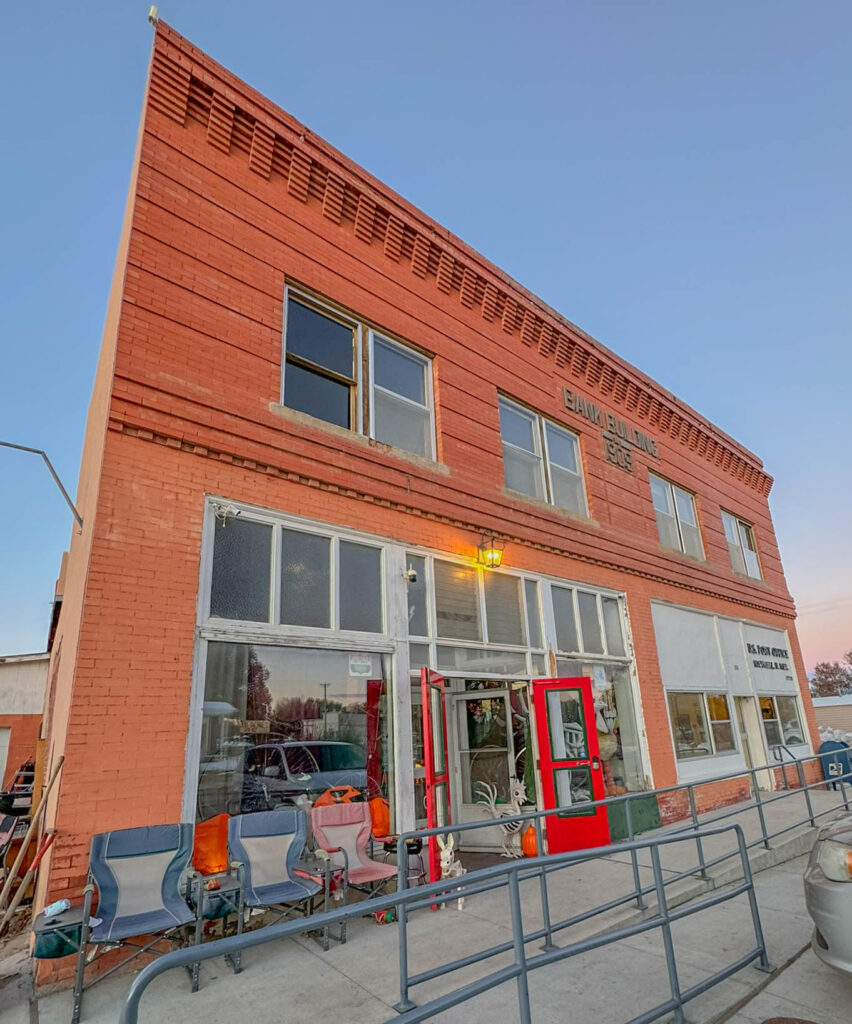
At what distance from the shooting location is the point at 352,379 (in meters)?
8.25

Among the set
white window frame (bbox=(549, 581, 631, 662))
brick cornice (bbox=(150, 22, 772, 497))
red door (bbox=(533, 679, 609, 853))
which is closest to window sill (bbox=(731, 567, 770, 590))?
brick cornice (bbox=(150, 22, 772, 497))

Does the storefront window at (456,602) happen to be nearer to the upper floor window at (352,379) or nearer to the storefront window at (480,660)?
the storefront window at (480,660)

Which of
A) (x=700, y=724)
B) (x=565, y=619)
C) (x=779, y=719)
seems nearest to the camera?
(x=565, y=619)

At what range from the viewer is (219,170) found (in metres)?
7.55

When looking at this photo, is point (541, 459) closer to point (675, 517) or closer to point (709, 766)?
point (675, 517)

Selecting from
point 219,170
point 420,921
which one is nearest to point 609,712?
point 420,921

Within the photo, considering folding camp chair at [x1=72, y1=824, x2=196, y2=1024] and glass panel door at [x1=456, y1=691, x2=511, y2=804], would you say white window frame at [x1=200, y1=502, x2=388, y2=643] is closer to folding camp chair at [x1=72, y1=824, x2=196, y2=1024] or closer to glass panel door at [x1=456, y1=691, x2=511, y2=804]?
folding camp chair at [x1=72, y1=824, x2=196, y2=1024]

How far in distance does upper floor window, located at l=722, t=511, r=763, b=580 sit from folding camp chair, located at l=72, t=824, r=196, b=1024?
15.2 meters

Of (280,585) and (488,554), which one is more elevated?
(488,554)

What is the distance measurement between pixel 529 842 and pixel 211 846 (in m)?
4.64

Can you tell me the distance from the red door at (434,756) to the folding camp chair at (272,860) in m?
1.34

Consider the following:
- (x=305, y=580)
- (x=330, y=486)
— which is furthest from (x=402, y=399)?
(x=305, y=580)

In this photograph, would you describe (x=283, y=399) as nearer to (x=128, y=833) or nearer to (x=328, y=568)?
(x=328, y=568)

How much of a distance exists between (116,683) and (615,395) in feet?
37.8
